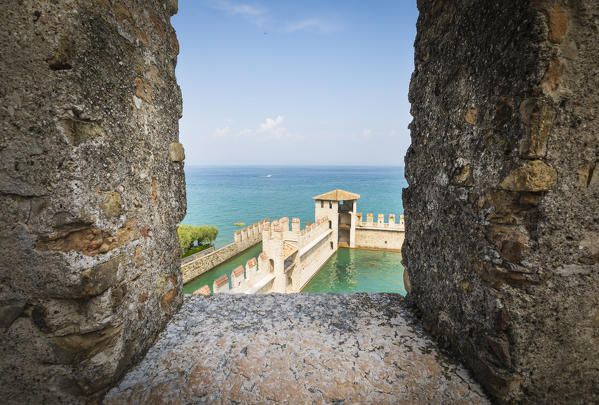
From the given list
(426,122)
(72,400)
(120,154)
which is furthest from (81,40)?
(426,122)

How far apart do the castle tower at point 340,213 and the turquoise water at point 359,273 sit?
96cm

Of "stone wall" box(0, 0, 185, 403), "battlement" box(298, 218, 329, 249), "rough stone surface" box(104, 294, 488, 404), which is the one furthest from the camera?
"battlement" box(298, 218, 329, 249)

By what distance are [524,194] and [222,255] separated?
19.0m

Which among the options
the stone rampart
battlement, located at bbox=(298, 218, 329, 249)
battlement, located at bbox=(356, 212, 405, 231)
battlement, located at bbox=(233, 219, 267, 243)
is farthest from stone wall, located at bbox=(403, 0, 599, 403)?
battlement, located at bbox=(356, 212, 405, 231)

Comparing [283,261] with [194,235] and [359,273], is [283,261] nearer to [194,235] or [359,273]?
[359,273]

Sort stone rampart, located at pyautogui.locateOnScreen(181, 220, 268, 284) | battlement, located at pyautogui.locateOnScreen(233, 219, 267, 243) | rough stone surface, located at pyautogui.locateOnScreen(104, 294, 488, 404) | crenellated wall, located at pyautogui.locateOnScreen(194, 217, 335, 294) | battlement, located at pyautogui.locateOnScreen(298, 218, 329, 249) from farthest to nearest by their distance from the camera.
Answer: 1. battlement, located at pyautogui.locateOnScreen(233, 219, 267, 243)
2. stone rampart, located at pyautogui.locateOnScreen(181, 220, 268, 284)
3. battlement, located at pyautogui.locateOnScreen(298, 218, 329, 249)
4. crenellated wall, located at pyautogui.locateOnScreen(194, 217, 335, 294)
5. rough stone surface, located at pyautogui.locateOnScreen(104, 294, 488, 404)

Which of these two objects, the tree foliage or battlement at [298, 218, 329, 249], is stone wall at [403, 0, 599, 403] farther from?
the tree foliage

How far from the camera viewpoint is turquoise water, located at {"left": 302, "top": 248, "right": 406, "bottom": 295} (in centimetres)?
1644

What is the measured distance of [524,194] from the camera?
1.20 m

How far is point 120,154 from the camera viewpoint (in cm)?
139

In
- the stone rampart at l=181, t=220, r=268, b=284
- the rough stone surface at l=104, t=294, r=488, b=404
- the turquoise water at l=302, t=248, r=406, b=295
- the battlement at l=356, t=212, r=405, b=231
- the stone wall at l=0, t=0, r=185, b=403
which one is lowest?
the turquoise water at l=302, t=248, r=406, b=295

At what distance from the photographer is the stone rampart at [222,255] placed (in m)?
16.0

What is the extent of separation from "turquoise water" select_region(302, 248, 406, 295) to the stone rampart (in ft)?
17.2

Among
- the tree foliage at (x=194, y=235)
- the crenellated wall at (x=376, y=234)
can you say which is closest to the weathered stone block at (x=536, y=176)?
the tree foliage at (x=194, y=235)
